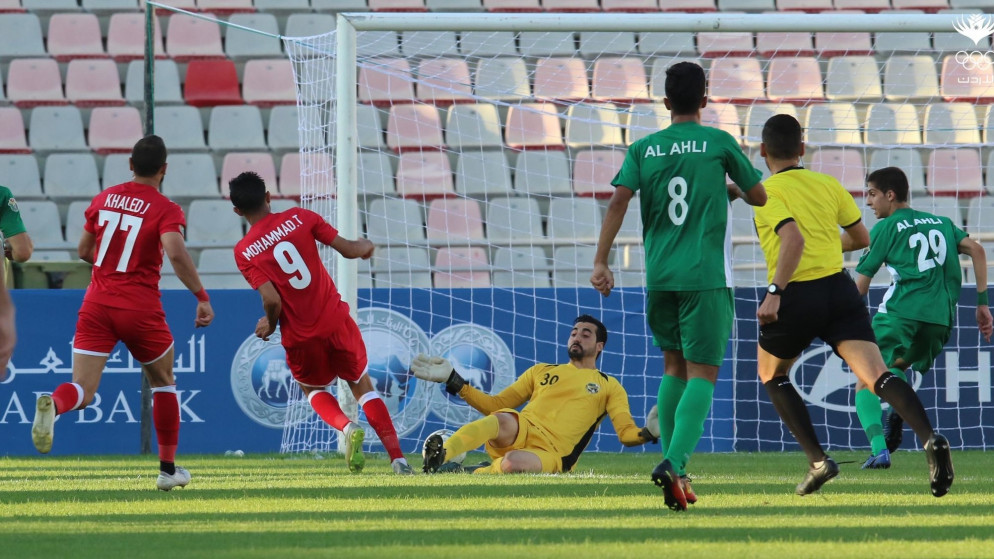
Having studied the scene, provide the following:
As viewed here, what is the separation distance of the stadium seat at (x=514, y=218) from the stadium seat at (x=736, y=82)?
1.71 meters

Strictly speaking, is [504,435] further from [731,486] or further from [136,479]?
[136,479]

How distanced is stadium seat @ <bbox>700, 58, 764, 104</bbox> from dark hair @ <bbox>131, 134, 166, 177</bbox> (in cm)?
745

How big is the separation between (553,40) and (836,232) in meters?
8.73

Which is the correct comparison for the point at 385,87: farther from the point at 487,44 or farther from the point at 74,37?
the point at 74,37

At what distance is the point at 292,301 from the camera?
22.9ft

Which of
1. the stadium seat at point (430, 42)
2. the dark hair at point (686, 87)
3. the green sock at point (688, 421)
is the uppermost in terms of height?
the stadium seat at point (430, 42)

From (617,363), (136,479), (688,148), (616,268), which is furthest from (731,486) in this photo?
(616,268)

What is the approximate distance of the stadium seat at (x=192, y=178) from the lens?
42.3ft

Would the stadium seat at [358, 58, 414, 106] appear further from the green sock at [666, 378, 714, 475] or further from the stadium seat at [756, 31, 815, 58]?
the green sock at [666, 378, 714, 475]

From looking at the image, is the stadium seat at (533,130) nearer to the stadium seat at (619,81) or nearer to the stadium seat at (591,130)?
the stadium seat at (591,130)

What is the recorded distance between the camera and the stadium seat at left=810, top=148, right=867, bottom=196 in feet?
41.7

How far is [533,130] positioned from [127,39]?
15.4 feet

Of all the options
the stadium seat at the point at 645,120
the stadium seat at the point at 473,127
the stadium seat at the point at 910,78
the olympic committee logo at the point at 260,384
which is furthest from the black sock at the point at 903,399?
the stadium seat at the point at 910,78

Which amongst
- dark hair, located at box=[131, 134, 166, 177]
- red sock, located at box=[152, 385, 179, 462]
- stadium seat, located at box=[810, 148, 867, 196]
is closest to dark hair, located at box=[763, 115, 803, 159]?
dark hair, located at box=[131, 134, 166, 177]
